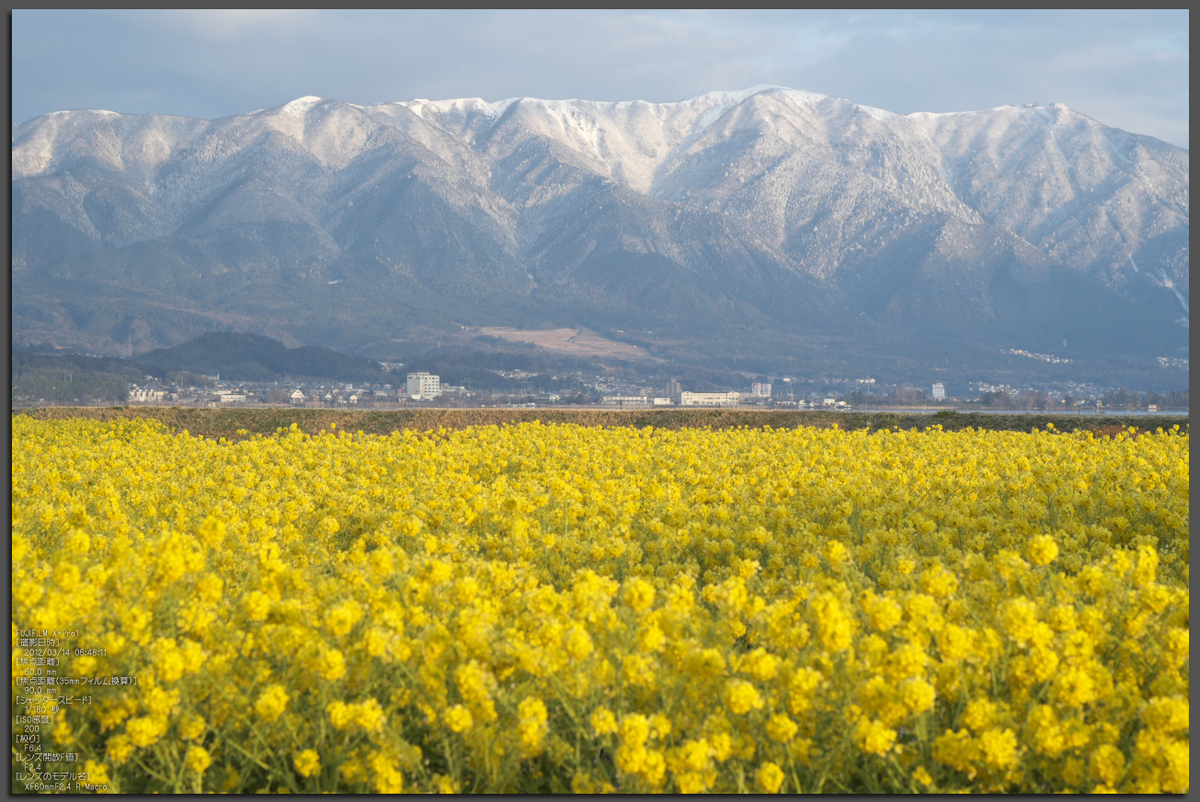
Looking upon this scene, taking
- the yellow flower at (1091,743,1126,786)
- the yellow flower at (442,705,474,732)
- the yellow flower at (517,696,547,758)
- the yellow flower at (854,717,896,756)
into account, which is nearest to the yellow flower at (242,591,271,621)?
the yellow flower at (442,705,474,732)

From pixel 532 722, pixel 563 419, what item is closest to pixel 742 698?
pixel 532 722

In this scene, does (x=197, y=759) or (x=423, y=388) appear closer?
(x=197, y=759)

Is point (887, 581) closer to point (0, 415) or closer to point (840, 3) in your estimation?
point (840, 3)

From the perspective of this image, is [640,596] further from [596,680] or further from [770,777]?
[770,777]

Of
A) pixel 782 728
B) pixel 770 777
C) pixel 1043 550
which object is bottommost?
pixel 770 777

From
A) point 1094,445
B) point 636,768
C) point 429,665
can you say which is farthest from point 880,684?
point 1094,445

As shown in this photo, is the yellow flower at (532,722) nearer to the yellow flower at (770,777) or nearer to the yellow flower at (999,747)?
the yellow flower at (770,777)

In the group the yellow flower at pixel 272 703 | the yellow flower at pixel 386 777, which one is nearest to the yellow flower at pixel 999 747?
the yellow flower at pixel 386 777

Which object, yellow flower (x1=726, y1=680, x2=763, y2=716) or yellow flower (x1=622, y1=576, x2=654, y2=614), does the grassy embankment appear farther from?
yellow flower (x1=726, y1=680, x2=763, y2=716)
